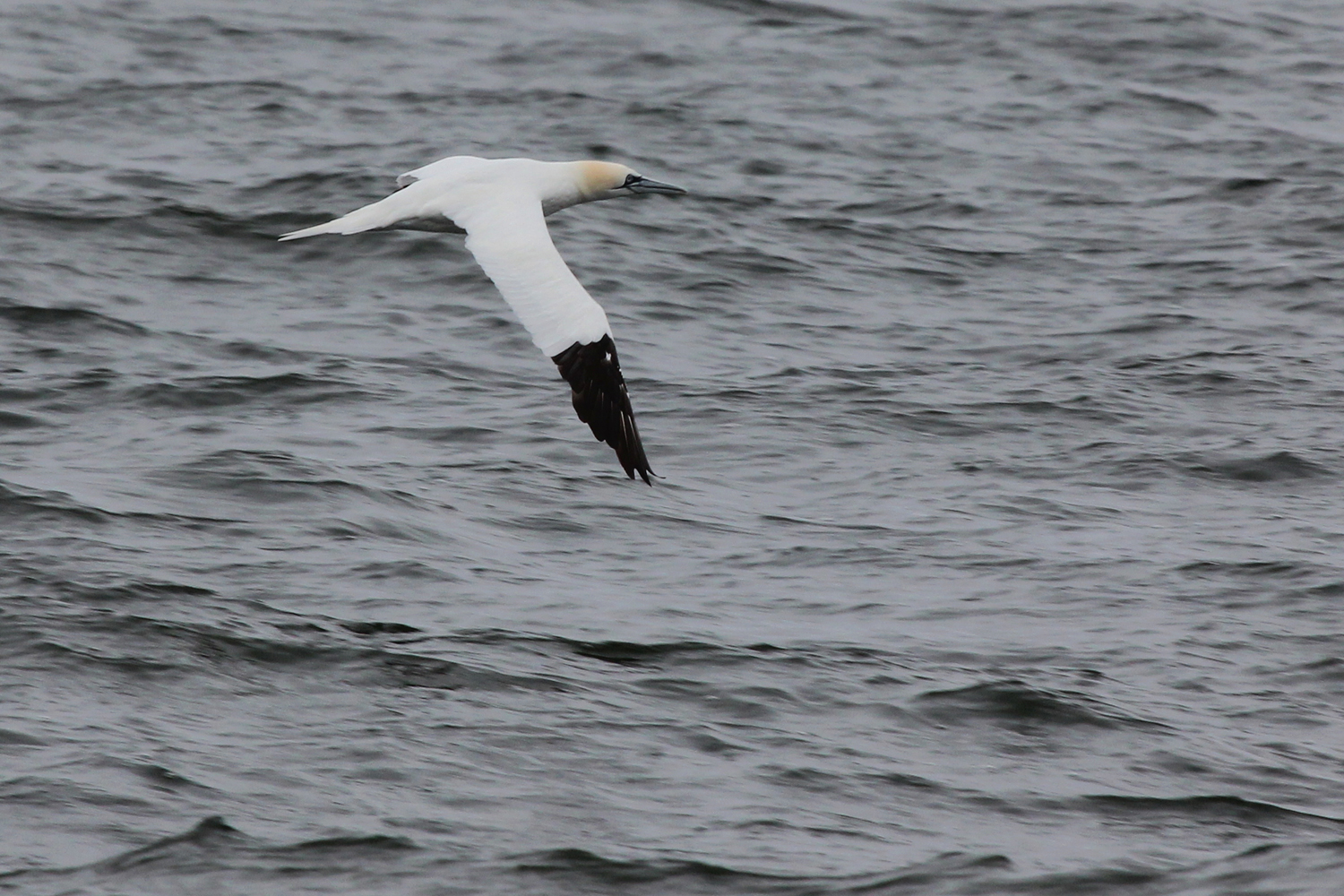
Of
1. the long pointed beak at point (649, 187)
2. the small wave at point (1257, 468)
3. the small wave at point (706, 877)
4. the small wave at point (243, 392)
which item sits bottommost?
the small wave at point (706, 877)

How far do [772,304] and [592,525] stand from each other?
3.61 metres

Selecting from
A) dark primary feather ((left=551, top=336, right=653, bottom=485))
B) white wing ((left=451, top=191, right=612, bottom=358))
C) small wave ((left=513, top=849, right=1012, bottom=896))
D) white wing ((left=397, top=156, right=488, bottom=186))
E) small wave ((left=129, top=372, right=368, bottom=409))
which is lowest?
small wave ((left=513, top=849, right=1012, bottom=896))

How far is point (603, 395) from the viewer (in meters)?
9.22

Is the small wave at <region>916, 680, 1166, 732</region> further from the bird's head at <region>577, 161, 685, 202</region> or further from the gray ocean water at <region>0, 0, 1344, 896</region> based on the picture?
the bird's head at <region>577, 161, 685, 202</region>

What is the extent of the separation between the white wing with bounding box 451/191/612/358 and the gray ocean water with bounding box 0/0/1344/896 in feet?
4.11

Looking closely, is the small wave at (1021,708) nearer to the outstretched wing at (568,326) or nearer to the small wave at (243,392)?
the outstretched wing at (568,326)

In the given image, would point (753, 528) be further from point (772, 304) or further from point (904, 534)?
point (772, 304)

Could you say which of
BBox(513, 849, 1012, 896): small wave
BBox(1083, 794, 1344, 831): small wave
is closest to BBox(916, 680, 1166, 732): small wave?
BBox(1083, 794, 1344, 831): small wave

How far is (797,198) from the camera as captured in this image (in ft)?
52.0

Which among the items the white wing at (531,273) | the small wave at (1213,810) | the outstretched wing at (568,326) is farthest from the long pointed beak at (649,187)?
the small wave at (1213,810)

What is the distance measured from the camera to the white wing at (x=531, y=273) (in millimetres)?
9258

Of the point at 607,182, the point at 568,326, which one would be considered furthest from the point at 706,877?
the point at 607,182

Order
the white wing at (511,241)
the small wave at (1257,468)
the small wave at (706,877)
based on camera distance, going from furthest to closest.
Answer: the small wave at (1257,468) < the white wing at (511,241) < the small wave at (706,877)

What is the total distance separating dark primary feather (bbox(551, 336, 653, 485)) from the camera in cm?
917
